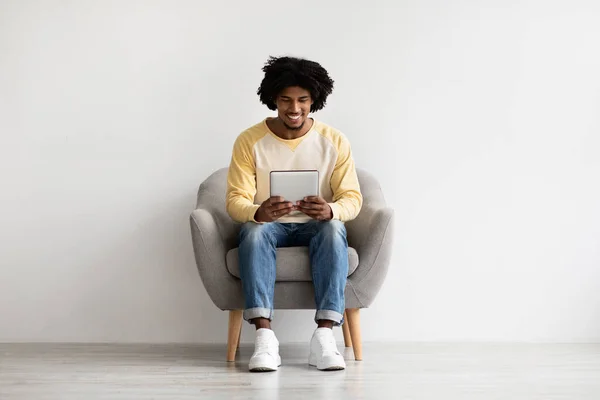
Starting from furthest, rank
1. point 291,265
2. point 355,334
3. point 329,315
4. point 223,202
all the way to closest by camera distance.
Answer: point 223,202
point 355,334
point 291,265
point 329,315

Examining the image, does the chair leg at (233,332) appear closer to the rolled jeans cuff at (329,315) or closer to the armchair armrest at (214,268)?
the armchair armrest at (214,268)

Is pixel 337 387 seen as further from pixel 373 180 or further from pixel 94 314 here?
pixel 94 314

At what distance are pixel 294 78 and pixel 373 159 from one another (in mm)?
811

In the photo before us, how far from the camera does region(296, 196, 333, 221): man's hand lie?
3.04m

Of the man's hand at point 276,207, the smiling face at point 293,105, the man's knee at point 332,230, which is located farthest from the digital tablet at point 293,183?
the smiling face at point 293,105

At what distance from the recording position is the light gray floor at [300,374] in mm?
2518

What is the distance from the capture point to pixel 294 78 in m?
3.16

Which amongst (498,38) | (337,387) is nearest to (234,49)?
(498,38)

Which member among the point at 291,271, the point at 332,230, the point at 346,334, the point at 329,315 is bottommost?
the point at 346,334

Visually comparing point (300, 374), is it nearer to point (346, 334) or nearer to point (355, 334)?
point (355, 334)

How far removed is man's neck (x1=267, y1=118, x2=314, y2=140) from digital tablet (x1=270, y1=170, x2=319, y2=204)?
12.1 inches

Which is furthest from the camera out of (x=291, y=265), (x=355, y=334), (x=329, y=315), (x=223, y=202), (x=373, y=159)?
(x=373, y=159)

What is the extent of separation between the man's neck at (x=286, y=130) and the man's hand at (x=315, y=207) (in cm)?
35

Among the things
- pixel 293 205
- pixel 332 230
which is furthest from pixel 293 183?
pixel 332 230
